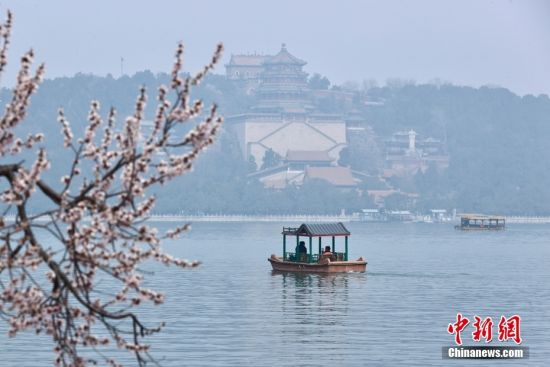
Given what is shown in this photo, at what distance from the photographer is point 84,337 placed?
54.8 feet

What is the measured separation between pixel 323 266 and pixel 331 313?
2004 cm

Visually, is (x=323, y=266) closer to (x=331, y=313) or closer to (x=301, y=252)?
(x=301, y=252)

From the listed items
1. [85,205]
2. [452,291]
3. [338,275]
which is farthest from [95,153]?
[338,275]

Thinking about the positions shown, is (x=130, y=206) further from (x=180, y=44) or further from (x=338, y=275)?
(x=338, y=275)

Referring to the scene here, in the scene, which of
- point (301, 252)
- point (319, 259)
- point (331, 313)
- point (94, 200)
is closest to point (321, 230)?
point (319, 259)

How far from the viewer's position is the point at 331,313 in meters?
53.0

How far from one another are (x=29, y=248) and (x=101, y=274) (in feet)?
209

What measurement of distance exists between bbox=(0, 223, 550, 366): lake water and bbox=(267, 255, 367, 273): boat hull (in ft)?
1.67

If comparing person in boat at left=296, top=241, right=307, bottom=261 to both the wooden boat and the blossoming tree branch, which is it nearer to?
the wooden boat

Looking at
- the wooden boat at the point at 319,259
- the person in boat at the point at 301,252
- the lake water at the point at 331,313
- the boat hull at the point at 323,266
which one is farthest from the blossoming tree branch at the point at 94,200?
the person in boat at the point at 301,252

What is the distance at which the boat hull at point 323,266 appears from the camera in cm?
7306

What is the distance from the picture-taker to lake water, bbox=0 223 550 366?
3906cm

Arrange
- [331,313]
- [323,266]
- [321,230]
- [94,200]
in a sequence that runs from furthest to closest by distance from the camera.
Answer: [321,230] < [323,266] < [331,313] < [94,200]

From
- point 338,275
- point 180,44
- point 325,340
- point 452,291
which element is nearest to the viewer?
point 180,44
